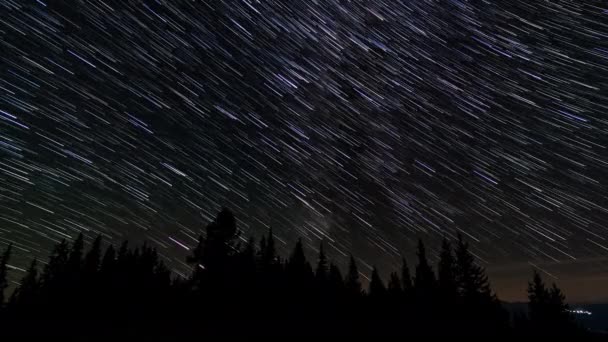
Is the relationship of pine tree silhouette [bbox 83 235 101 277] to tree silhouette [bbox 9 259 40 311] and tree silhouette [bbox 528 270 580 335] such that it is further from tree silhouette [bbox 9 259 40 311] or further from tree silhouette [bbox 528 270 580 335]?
tree silhouette [bbox 528 270 580 335]

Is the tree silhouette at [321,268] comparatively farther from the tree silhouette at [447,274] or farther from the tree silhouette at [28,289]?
the tree silhouette at [28,289]

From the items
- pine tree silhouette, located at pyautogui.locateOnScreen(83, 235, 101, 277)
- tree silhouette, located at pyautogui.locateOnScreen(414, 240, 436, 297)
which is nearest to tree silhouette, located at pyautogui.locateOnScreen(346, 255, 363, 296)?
tree silhouette, located at pyautogui.locateOnScreen(414, 240, 436, 297)

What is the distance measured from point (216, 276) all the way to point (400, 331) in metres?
12.3

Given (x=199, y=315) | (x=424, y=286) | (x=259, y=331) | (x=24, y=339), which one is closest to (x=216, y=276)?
(x=199, y=315)

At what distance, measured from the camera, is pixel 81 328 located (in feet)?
82.4

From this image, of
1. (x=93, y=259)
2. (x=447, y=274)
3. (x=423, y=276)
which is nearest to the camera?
(x=447, y=274)

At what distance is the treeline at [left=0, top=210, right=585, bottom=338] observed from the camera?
24203 mm

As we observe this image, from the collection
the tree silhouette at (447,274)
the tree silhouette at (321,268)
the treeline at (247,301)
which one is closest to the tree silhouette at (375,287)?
the treeline at (247,301)

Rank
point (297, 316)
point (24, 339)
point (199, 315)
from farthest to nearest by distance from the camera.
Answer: point (297, 316)
point (199, 315)
point (24, 339)

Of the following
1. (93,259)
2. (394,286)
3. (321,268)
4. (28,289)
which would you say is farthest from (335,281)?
(28,289)

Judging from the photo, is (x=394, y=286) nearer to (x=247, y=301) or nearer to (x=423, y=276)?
(x=423, y=276)

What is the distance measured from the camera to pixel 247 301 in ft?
92.3

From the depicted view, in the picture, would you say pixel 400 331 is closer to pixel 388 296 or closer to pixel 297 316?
pixel 297 316

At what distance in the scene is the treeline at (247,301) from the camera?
79.4 ft
